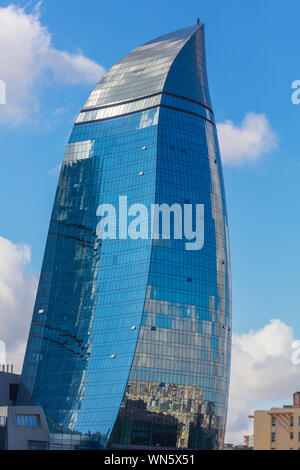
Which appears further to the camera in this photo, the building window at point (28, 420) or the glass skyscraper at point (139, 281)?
the glass skyscraper at point (139, 281)

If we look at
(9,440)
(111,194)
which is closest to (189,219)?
(111,194)

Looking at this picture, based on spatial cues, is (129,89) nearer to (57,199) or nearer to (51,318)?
(57,199)

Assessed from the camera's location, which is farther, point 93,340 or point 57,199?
point 57,199

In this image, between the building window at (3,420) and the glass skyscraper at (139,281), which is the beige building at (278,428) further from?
the building window at (3,420)

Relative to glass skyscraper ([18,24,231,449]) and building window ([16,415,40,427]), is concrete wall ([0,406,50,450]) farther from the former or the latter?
glass skyscraper ([18,24,231,449])

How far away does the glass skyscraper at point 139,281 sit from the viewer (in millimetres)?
145875

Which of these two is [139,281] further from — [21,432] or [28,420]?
[21,432]

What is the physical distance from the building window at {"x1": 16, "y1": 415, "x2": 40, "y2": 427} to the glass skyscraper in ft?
96.3

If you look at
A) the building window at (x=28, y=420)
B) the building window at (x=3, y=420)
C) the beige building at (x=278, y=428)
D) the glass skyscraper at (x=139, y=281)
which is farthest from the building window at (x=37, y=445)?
the beige building at (x=278, y=428)

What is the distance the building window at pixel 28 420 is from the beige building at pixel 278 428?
64.5 metres

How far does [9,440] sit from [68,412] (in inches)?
1704

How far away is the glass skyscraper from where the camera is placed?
479 ft

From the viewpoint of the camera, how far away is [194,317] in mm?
150875

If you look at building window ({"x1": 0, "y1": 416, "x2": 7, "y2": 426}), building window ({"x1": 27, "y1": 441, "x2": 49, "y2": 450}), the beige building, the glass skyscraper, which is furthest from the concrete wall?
the beige building
